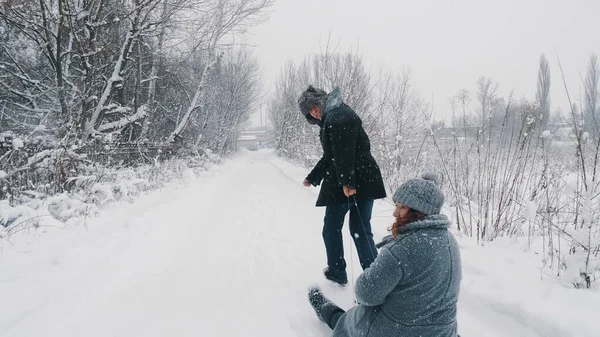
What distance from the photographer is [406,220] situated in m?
1.63

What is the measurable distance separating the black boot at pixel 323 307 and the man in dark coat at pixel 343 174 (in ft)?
1.81

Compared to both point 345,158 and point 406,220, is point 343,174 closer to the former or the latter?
point 345,158

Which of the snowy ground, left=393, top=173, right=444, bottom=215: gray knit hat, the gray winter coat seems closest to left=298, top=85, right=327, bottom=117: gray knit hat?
left=393, top=173, right=444, bottom=215: gray knit hat

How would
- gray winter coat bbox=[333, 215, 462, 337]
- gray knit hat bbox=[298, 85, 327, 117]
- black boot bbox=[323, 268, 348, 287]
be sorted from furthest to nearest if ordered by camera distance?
black boot bbox=[323, 268, 348, 287] < gray knit hat bbox=[298, 85, 327, 117] < gray winter coat bbox=[333, 215, 462, 337]

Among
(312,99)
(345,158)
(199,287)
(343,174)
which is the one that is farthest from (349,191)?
(199,287)

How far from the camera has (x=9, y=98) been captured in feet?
29.4

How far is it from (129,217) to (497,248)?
478 centimetres

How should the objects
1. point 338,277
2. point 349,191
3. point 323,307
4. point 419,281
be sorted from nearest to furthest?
1. point 419,281
2. point 323,307
3. point 349,191
4. point 338,277

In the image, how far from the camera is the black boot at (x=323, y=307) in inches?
90.4

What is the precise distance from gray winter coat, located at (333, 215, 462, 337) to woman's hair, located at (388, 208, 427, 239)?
4 centimetres

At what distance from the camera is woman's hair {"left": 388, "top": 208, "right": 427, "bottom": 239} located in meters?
1.59

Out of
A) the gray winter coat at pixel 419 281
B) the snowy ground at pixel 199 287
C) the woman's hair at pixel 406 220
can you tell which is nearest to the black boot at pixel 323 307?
the snowy ground at pixel 199 287

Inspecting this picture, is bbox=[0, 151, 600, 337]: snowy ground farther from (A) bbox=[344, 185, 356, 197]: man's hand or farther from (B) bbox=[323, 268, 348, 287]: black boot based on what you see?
(A) bbox=[344, 185, 356, 197]: man's hand

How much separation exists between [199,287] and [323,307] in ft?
4.16
